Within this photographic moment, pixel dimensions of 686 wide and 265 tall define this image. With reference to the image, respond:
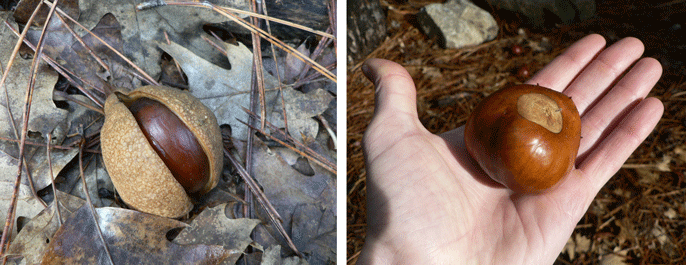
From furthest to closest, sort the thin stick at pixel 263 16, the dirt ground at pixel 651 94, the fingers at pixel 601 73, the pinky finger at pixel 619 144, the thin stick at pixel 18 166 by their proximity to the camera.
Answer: the dirt ground at pixel 651 94, the fingers at pixel 601 73, the pinky finger at pixel 619 144, the thin stick at pixel 263 16, the thin stick at pixel 18 166

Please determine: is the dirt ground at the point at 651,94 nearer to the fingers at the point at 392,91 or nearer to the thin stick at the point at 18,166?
the fingers at the point at 392,91

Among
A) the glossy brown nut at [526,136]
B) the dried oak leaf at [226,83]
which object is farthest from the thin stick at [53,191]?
the glossy brown nut at [526,136]

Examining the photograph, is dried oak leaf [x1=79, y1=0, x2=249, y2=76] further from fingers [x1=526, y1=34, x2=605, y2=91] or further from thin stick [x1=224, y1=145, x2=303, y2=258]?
fingers [x1=526, y1=34, x2=605, y2=91]

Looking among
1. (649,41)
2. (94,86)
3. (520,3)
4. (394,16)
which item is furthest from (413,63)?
(94,86)

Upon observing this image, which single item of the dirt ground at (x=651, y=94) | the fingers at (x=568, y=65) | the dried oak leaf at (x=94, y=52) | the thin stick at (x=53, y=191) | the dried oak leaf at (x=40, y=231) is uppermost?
the dried oak leaf at (x=94, y=52)

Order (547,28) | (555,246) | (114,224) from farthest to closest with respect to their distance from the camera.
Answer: (547,28), (555,246), (114,224)

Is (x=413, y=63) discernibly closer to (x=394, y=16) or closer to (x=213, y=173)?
(x=394, y=16)
